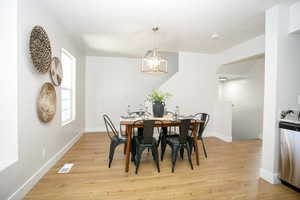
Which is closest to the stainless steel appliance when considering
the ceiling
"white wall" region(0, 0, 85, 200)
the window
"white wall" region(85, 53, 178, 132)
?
the ceiling

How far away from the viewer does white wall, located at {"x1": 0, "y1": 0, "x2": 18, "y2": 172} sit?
159 cm

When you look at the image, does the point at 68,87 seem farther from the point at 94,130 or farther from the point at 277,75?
the point at 277,75

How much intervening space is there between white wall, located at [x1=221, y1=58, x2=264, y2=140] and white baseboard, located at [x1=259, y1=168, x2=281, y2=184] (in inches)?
103

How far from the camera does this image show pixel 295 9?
207 cm

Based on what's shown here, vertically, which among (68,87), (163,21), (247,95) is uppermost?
(163,21)

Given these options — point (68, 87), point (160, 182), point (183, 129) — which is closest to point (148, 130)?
point (183, 129)

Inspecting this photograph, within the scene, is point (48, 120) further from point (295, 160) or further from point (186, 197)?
point (295, 160)

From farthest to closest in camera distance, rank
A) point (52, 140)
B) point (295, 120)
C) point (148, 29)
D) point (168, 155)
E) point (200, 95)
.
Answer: point (200, 95) → point (168, 155) → point (148, 29) → point (52, 140) → point (295, 120)

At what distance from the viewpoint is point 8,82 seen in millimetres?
1623

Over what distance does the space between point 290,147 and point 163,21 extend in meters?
2.67

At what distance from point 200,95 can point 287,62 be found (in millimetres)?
2581

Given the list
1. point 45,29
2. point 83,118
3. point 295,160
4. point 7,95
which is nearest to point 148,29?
point 45,29

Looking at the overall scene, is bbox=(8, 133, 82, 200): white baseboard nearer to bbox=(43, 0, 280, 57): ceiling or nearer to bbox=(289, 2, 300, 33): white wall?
bbox=(43, 0, 280, 57): ceiling

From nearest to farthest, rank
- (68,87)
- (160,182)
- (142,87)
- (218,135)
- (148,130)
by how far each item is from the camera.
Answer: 1. (160,182)
2. (148,130)
3. (68,87)
4. (218,135)
5. (142,87)
